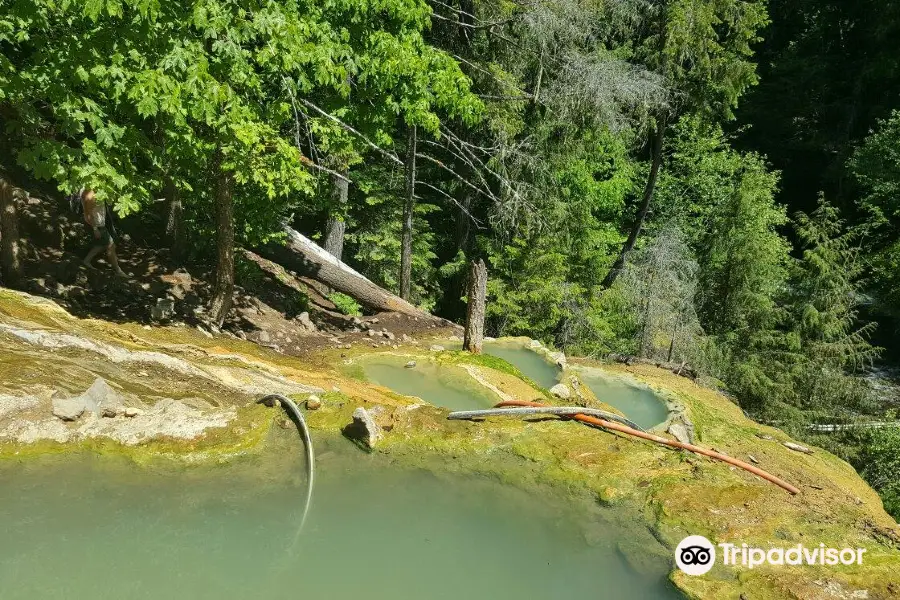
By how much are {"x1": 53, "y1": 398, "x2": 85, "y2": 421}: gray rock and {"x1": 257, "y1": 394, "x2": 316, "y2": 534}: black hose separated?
1.44m

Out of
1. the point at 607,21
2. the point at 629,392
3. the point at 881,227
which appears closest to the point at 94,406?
the point at 629,392

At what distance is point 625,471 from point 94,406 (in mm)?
4416

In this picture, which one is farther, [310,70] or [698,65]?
[698,65]

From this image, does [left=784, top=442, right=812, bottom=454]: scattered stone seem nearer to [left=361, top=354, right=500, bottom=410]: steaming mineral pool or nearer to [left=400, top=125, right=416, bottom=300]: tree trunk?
[left=361, top=354, right=500, bottom=410]: steaming mineral pool

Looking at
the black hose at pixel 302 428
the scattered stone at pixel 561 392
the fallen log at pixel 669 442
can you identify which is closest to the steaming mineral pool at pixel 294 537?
the black hose at pixel 302 428

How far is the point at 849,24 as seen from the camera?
24109 mm

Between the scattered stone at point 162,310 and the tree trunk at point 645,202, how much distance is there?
1187cm

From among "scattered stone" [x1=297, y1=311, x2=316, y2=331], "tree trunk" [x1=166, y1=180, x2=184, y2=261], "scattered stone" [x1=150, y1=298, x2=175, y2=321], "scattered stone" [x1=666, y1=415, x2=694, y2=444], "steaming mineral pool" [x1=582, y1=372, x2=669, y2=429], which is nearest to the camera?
"scattered stone" [x1=666, y1=415, x2=694, y2=444]

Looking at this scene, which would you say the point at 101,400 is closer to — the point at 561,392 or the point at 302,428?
the point at 302,428

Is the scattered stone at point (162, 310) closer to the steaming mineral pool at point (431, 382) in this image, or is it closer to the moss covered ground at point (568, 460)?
the moss covered ground at point (568, 460)

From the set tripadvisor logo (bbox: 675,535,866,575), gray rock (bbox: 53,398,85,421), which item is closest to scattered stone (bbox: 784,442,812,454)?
tripadvisor logo (bbox: 675,535,866,575)

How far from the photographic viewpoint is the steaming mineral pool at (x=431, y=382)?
708 centimetres

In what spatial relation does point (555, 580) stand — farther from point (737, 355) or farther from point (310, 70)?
point (737, 355)

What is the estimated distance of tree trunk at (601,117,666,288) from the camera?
15.2 metres
